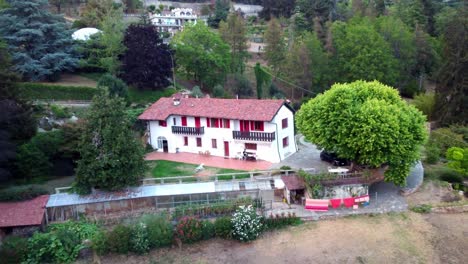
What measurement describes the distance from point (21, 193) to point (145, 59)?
22.9 meters

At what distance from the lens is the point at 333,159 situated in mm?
36344

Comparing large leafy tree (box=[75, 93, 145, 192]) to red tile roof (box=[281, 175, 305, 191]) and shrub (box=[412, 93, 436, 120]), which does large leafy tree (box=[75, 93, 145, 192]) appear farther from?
shrub (box=[412, 93, 436, 120])

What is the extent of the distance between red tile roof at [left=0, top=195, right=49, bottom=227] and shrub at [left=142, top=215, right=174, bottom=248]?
6395 mm

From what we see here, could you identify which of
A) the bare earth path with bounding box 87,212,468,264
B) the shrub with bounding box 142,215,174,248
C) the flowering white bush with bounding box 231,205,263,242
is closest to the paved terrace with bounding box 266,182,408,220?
the bare earth path with bounding box 87,212,468,264

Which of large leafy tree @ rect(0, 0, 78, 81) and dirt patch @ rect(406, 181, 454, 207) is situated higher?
large leafy tree @ rect(0, 0, 78, 81)

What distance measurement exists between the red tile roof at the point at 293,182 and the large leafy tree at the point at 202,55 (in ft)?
82.7

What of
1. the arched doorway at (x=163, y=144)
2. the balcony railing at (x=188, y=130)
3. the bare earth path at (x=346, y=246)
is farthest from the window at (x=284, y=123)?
→ the bare earth path at (x=346, y=246)

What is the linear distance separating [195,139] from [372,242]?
17.9 metres

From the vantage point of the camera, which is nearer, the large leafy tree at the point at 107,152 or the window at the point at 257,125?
the large leafy tree at the point at 107,152

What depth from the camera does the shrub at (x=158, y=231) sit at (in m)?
26.6

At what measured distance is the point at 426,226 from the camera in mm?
28469

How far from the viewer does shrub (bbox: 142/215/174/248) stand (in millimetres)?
26625

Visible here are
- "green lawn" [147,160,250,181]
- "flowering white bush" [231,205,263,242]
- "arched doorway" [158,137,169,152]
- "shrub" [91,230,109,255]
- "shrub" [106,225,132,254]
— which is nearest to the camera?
"shrub" [91,230,109,255]

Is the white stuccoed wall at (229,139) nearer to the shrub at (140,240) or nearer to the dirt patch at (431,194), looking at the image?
the dirt patch at (431,194)
